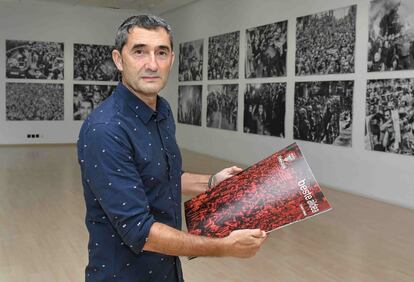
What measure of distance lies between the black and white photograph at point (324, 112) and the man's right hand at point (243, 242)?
1006 cm

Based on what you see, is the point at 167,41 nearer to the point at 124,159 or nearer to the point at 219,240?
the point at 124,159

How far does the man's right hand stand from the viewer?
2138mm

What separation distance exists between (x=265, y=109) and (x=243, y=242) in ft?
42.8

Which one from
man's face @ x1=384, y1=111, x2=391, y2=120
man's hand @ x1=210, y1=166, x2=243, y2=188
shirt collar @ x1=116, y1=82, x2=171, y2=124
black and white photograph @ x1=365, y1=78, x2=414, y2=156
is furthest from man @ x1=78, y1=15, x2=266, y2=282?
man's face @ x1=384, y1=111, x2=391, y2=120

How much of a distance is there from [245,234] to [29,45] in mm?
21110

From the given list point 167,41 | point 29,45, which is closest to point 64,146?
point 29,45

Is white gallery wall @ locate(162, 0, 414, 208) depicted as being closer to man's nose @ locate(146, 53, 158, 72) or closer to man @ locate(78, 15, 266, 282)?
man @ locate(78, 15, 266, 282)

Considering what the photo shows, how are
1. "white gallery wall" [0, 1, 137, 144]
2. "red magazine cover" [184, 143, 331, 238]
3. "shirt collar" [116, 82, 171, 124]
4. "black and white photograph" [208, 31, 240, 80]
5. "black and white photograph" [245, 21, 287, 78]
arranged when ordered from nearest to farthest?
"red magazine cover" [184, 143, 331, 238], "shirt collar" [116, 82, 171, 124], "black and white photograph" [245, 21, 287, 78], "black and white photograph" [208, 31, 240, 80], "white gallery wall" [0, 1, 137, 144]

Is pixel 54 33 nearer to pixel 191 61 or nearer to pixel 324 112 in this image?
pixel 191 61

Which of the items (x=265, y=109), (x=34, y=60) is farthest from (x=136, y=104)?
(x=34, y=60)

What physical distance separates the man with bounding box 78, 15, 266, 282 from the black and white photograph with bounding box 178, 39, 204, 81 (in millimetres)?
17145

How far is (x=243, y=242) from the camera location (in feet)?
7.02

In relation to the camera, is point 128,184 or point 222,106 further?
point 222,106

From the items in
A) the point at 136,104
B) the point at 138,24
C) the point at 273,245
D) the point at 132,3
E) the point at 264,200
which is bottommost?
the point at 273,245
